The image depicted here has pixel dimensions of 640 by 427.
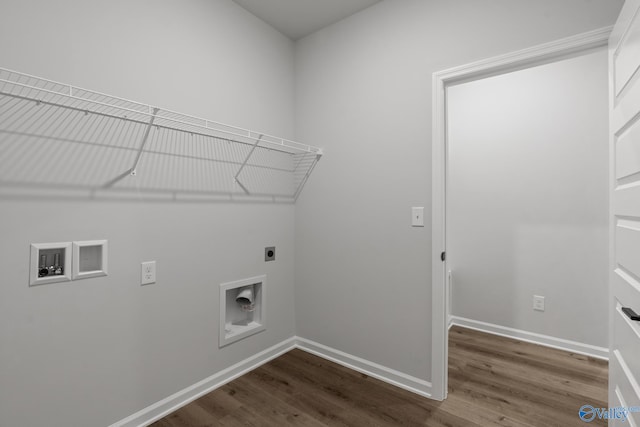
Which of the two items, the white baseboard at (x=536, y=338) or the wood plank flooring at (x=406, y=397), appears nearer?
the wood plank flooring at (x=406, y=397)

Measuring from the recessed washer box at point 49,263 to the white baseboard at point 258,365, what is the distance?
0.82m

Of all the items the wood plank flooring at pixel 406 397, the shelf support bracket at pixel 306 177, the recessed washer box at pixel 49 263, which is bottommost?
the wood plank flooring at pixel 406 397

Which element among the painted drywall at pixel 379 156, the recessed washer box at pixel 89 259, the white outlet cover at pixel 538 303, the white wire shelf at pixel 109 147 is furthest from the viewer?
the white outlet cover at pixel 538 303

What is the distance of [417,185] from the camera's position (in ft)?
6.65

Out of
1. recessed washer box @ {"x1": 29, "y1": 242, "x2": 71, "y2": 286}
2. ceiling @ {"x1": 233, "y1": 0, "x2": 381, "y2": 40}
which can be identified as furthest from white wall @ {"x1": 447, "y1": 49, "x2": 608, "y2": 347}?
recessed washer box @ {"x1": 29, "y1": 242, "x2": 71, "y2": 286}

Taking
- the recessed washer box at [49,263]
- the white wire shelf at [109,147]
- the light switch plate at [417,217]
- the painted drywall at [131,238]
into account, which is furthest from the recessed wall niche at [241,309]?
the light switch plate at [417,217]

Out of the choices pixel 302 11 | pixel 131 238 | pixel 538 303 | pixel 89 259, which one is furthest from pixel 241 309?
pixel 538 303

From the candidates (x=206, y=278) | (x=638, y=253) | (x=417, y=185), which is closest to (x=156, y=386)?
(x=206, y=278)

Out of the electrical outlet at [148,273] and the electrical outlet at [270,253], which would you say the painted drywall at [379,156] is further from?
the electrical outlet at [148,273]

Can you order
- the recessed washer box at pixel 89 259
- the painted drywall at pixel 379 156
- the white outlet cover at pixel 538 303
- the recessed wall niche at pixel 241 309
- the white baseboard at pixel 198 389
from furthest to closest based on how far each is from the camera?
the white outlet cover at pixel 538 303
the recessed wall niche at pixel 241 309
the painted drywall at pixel 379 156
the white baseboard at pixel 198 389
the recessed washer box at pixel 89 259

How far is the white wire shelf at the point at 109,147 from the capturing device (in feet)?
4.36

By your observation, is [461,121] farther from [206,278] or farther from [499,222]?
[206,278]

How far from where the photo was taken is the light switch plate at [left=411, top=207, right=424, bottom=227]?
2012mm

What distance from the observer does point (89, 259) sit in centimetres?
155
